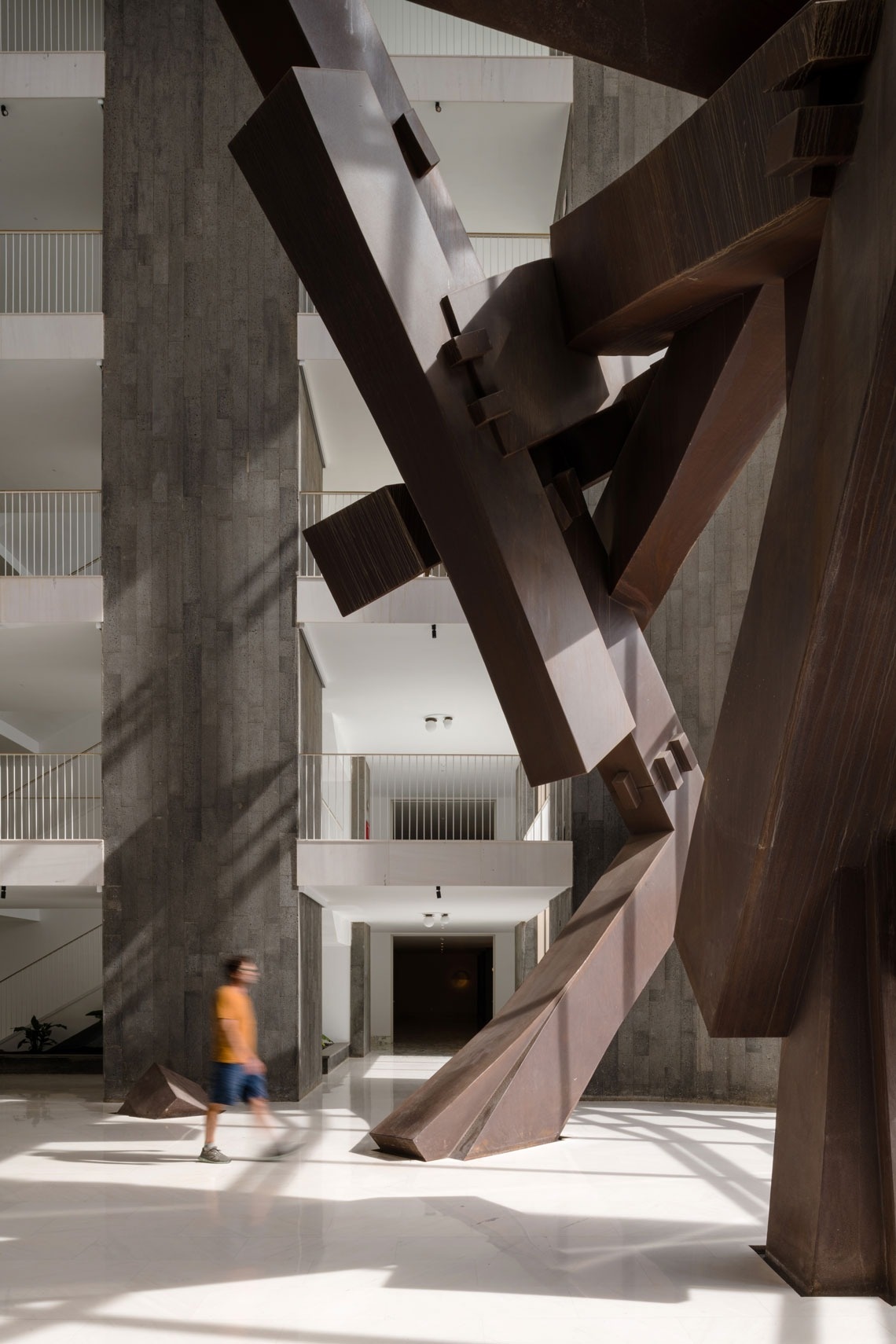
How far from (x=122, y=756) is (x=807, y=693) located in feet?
36.3

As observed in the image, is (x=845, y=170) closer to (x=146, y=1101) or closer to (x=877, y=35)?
(x=877, y=35)

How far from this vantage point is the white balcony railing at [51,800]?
61.7ft

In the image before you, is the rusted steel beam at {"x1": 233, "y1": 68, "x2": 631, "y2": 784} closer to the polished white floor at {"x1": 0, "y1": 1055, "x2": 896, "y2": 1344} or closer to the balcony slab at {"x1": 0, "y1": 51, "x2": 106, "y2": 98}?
the polished white floor at {"x1": 0, "y1": 1055, "x2": 896, "y2": 1344}

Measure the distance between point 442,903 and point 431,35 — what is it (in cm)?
1261

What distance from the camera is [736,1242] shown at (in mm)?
6445

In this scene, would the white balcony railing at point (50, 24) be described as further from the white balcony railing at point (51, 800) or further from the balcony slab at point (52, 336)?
the white balcony railing at point (51, 800)

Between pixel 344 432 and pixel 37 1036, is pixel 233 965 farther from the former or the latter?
pixel 37 1036

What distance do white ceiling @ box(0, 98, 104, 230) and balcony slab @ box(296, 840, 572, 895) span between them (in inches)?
398

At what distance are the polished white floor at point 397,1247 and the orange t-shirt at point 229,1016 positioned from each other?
2.75 ft

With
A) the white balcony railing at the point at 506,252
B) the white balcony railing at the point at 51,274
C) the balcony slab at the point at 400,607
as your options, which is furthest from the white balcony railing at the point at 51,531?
the white balcony railing at the point at 506,252

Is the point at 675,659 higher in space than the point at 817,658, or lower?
higher

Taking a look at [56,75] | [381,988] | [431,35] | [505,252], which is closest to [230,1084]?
[56,75]

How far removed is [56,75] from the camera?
1530 centimetres

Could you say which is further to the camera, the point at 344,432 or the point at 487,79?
the point at 344,432
